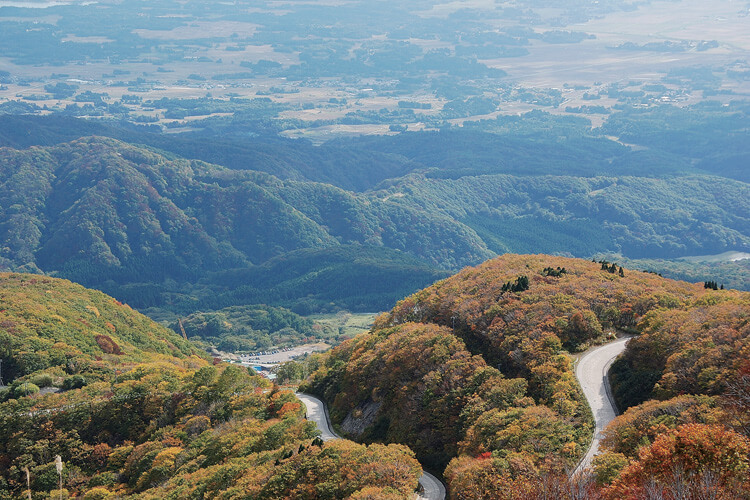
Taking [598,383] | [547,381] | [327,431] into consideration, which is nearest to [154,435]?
[327,431]

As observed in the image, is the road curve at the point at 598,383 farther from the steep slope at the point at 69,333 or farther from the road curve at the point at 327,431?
the steep slope at the point at 69,333

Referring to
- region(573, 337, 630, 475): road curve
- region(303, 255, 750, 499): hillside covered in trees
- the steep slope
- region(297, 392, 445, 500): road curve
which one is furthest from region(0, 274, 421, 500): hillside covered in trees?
region(573, 337, 630, 475): road curve

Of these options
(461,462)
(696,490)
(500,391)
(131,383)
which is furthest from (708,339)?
(131,383)

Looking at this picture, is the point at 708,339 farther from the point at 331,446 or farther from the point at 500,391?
the point at 331,446

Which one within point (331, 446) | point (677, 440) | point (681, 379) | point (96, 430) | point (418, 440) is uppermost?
point (677, 440)

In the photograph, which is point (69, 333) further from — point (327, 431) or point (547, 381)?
point (547, 381)

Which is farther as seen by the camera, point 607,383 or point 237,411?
point 237,411

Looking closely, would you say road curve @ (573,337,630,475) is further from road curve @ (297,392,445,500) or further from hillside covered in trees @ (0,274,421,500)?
hillside covered in trees @ (0,274,421,500)

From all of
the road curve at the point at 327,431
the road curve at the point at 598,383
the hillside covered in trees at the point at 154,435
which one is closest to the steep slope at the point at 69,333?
the hillside covered in trees at the point at 154,435
